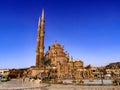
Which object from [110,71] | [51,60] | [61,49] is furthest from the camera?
[61,49]

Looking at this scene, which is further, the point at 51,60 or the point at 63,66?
the point at 51,60

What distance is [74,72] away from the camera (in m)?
65.8

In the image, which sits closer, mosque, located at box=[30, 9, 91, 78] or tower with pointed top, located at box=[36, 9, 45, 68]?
mosque, located at box=[30, 9, 91, 78]

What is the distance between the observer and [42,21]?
240ft

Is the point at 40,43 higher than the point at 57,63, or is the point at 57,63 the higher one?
the point at 40,43

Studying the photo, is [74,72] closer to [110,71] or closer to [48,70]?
[48,70]

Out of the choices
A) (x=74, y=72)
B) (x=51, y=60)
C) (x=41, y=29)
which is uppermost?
(x=41, y=29)

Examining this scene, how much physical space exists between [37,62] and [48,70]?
34.4 ft

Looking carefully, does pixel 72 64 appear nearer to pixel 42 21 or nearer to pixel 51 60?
pixel 51 60

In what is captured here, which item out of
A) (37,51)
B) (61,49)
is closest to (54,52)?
(61,49)

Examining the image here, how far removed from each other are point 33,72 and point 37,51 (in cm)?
1242

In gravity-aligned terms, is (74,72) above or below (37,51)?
below

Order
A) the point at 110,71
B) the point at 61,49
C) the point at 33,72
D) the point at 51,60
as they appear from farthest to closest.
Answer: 1. the point at 61,49
2. the point at 51,60
3. the point at 110,71
4. the point at 33,72

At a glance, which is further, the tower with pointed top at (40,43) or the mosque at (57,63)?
the tower with pointed top at (40,43)
